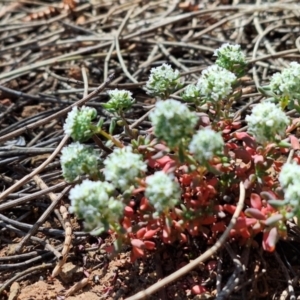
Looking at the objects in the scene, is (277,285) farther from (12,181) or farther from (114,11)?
→ (114,11)

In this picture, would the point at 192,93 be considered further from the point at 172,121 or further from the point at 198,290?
the point at 198,290

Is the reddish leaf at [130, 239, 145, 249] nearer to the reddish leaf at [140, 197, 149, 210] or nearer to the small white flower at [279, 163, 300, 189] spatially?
the reddish leaf at [140, 197, 149, 210]

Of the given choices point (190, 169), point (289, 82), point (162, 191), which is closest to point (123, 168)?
point (162, 191)

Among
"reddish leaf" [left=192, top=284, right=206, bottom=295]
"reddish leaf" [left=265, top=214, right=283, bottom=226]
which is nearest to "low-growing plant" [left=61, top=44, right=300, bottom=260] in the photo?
"reddish leaf" [left=265, top=214, right=283, bottom=226]

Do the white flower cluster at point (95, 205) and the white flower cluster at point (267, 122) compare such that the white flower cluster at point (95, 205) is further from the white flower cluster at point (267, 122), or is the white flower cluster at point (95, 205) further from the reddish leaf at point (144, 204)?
the white flower cluster at point (267, 122)

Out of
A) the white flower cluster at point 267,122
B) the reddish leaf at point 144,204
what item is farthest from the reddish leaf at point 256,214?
the reddish leaf at point 144,204

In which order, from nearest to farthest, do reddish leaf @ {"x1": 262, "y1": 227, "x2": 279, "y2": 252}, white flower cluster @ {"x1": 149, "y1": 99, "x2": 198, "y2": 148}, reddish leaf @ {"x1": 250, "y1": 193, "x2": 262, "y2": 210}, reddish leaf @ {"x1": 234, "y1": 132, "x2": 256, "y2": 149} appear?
white flower cluster @ {"x1": 149, "y1": 99, "x2": 198, "y2": 148} < reddish leaf @ {"x1": 262, "y1": 227, "x2": 279, "y2": 252} < reddish leaf @ {"x1": 250, "y1": 193, "x2": 262, "y2": 210} < reddish leaf @ {"x1": 234, "y1": 132, "x2": 256, "y2": 149}
